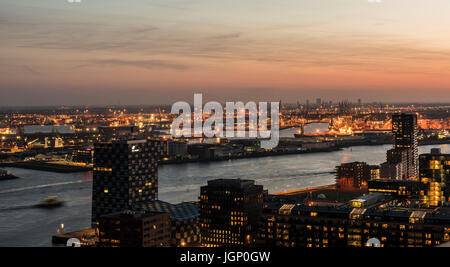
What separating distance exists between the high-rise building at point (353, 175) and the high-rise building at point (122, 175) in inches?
231

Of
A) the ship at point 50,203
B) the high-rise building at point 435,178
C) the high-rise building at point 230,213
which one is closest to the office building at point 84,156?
the ship at point 50,203

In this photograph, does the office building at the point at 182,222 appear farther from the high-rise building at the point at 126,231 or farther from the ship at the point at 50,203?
the ship at the point at 50,203

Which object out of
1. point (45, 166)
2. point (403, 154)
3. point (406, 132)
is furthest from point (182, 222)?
point (406, 132)

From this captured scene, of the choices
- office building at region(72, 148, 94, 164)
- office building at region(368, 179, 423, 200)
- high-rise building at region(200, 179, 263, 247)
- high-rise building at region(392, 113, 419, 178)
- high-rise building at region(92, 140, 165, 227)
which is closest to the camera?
high-rise building at region(200, 179, 263, 247)

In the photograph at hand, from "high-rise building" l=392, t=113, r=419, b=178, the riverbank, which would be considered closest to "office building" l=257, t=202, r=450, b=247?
"high-rise building" l=392, t=113, r=419, b=178

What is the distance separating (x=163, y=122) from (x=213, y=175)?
26.0 metres

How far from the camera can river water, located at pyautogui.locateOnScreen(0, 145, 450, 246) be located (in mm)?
9914

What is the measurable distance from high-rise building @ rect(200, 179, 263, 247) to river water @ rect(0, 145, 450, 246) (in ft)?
6.80

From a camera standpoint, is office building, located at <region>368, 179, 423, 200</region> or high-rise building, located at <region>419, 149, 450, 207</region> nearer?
high-rise building, located at <region>419, 149, 450, 207</region>

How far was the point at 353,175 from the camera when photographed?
16.1 m

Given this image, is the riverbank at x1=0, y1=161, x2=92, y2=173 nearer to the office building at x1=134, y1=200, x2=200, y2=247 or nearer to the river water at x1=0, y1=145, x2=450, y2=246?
the river water at x1=0, y1=145, x2=450, y2=246

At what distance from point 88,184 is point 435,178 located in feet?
28.0

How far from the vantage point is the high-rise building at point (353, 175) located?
15.8 metres

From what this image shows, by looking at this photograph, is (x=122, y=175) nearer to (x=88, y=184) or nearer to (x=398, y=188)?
(x=88, y=184)
